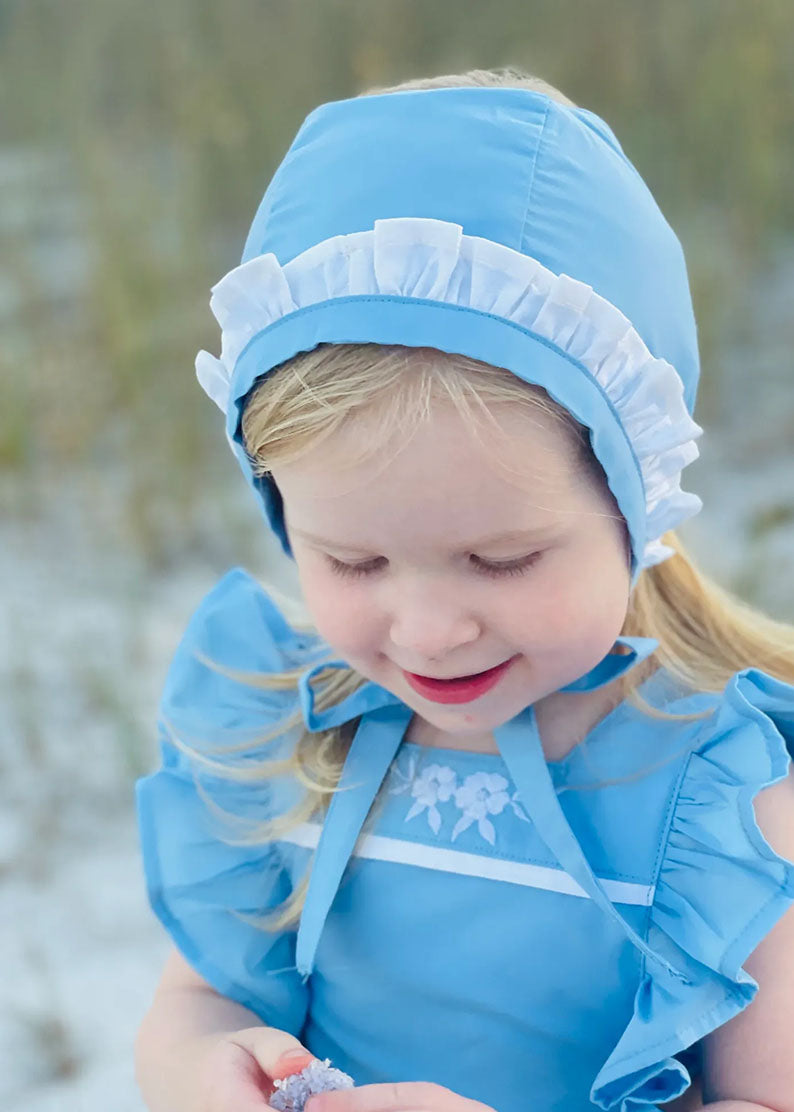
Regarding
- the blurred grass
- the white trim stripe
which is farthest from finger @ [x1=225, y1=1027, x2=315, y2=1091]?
the blurred grass

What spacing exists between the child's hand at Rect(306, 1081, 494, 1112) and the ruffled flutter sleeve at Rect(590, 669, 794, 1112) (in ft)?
0.53

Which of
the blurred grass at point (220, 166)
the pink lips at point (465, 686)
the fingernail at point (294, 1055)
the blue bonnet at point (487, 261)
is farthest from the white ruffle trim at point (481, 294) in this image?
the blurred grass at point (220, 166)

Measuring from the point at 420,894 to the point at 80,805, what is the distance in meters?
1.25

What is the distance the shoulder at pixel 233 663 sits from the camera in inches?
65.2

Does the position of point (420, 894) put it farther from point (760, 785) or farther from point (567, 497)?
point (567, 497)

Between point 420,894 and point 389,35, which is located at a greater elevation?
point 389,35

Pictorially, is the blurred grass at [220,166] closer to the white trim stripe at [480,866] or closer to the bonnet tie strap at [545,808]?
the white trim stripe at [480,866]

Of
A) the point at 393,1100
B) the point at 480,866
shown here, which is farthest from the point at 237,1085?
the point at 480,866

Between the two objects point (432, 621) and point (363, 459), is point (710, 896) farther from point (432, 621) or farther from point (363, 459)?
point (363, 459)

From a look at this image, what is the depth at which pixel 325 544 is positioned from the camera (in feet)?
4.11

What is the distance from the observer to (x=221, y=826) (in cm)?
158

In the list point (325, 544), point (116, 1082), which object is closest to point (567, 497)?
point (325, 544)

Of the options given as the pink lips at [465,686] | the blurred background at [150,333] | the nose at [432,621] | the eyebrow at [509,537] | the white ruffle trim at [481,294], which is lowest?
the blurred background at [150,333]

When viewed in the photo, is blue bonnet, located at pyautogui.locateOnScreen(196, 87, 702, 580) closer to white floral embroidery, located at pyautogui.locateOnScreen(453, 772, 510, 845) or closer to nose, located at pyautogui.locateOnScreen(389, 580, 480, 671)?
nose, located at pyautogui.locateOnScreen(389, 580, 480, 671)
